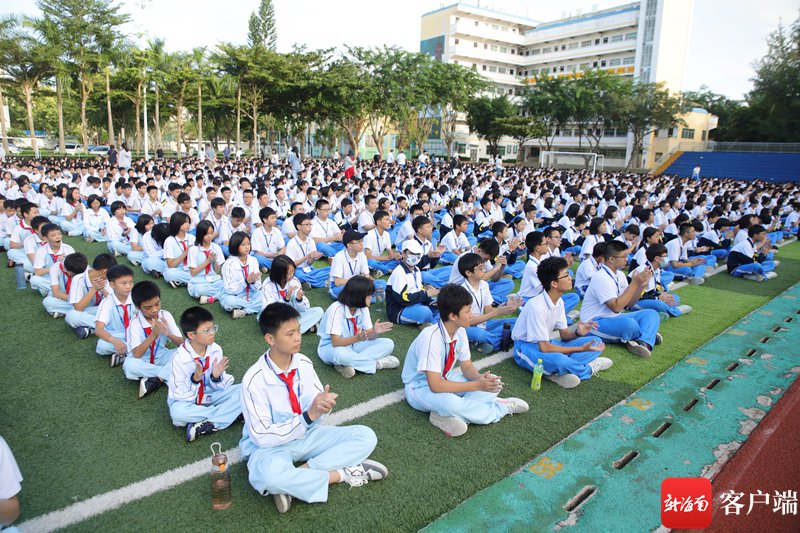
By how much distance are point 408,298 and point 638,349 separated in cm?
253

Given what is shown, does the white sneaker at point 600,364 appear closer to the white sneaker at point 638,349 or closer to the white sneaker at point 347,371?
the white sneaker at point 638,349

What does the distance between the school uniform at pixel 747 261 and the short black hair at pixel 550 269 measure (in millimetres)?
6240

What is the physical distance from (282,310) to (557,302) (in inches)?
108

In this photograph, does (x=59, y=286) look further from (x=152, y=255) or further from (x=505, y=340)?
(x=505, y=340)

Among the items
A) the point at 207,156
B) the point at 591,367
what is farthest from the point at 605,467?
the point at 207,156

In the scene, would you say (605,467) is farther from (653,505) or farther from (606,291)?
(606,291)

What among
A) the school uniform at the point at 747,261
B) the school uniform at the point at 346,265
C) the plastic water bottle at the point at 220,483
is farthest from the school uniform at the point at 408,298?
the school uniform at the point at 747,261

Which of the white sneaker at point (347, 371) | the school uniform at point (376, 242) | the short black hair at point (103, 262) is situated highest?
the short black hair at point (103, 262)

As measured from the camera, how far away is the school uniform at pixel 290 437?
297 centimetres

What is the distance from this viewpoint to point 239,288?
646cm

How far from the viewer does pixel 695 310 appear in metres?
7.00

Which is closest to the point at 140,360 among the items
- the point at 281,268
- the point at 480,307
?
the point at 281,268

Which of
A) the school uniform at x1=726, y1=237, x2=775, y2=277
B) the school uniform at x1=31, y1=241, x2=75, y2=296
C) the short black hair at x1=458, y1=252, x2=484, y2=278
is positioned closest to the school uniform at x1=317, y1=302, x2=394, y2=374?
the short black hair at x1=458, y1=252, x2=484, y2=278

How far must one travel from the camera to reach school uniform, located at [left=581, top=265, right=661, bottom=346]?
5344mm
